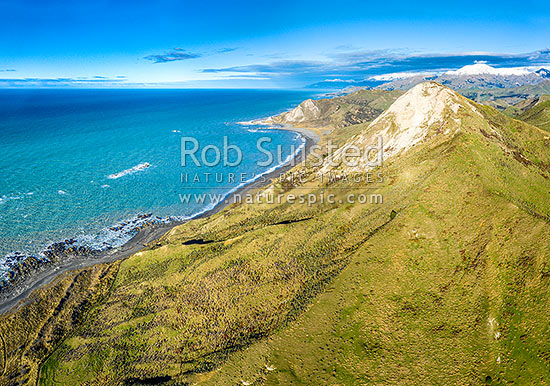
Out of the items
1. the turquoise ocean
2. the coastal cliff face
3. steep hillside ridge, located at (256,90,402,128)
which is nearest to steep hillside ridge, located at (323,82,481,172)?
the coastal cliff face

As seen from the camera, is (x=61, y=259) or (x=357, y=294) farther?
(x=61, y=259)

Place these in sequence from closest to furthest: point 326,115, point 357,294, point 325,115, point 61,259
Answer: point 357,294, point 61,259, point 326,115, point 325,115

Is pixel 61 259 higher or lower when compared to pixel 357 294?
lower

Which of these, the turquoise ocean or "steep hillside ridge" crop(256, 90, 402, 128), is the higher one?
"steep hillside ridge" crop(256, 90, 402, 128)

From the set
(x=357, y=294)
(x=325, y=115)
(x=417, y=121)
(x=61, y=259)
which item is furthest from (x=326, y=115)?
(x=357, y=294)

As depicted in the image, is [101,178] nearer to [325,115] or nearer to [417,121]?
Result: [417,121]

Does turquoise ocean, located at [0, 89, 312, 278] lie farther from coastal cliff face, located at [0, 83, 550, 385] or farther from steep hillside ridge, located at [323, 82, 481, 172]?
steep hillside ridge, located at [323, 82, 481, 172]

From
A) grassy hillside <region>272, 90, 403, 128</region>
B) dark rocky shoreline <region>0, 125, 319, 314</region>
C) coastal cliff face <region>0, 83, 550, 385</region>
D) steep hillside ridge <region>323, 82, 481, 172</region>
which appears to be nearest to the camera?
coastal cliff face <region>0, 83, 550, 385</region>

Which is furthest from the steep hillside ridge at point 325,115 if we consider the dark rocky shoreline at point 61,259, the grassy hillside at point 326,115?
the dark rocky shoreline at point 61,259

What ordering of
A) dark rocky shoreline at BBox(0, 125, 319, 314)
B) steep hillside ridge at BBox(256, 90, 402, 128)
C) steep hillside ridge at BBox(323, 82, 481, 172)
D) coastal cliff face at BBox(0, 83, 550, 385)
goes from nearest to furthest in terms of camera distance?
coastal cliff face at BBox(0, 83, 550, 385)
dark rocky shoreline at BBox(0, 125, 319, 314)
steep hillside ridge at BBox(323, 82, 481, 172)
steep hillside ridge at BBox(256, 90, 402, 128)
